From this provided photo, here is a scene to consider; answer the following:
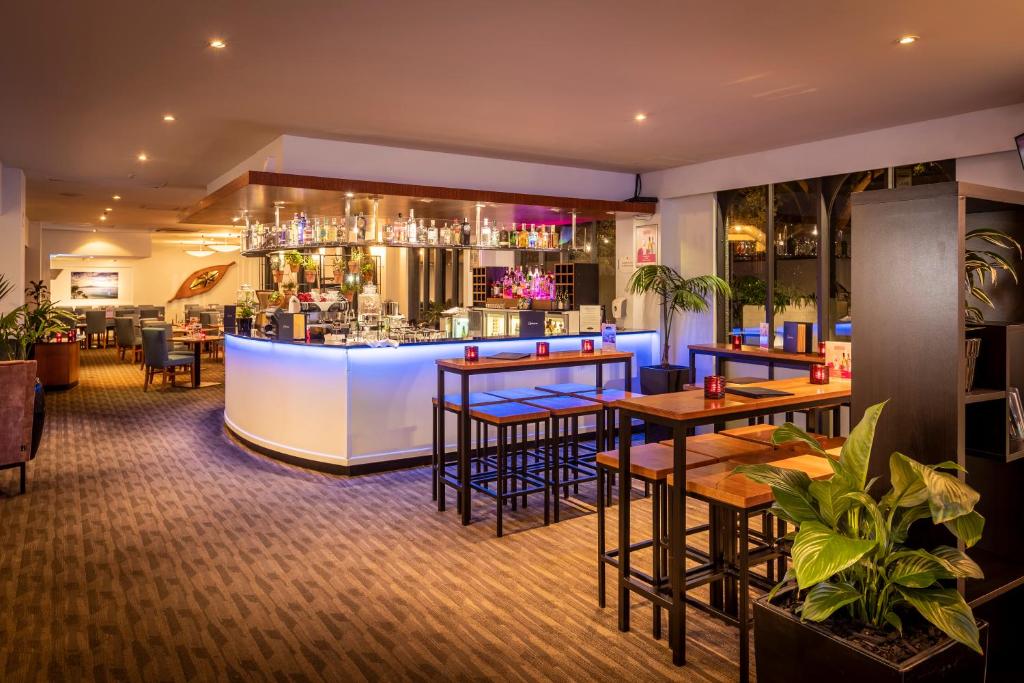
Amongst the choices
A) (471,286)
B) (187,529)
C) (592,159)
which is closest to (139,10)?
(187,529)

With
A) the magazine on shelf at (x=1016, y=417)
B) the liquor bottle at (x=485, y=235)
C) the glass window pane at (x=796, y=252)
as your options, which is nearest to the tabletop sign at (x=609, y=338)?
the liquor bottle at (x=485, y=235)

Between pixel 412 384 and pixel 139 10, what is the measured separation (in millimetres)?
3596

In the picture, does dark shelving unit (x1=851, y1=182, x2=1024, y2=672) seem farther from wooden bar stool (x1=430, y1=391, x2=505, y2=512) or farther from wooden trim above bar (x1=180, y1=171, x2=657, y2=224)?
wooden trim above bar (x1=180, y1=171, x2=657, y2=224)

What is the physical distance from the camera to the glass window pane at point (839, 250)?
6969 mm

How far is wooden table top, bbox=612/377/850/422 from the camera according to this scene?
10.5 ft

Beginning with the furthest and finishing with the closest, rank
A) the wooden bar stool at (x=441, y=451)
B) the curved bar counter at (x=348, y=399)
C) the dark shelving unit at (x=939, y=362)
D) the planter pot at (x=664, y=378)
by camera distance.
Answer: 1. the planter pot at (x=664, y=378)
2. the curved bar counter at (x=348, y=399)
3. the wooden bar stool at (x=441, y=451)
4. the dark shelving unit at (x=939, y=362)

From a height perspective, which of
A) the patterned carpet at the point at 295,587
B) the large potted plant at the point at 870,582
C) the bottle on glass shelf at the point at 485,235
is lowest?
the patterned carpet at the point at 295,587

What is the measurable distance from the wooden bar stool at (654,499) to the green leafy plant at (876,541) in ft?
2.65

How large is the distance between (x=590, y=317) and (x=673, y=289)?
0.95 m

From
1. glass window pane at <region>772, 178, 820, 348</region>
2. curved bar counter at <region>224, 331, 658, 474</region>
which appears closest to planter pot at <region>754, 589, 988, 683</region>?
curved bar counter at <region>224, 331, 658, 474</region>

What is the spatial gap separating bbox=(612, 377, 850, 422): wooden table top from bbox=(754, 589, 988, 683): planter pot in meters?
0.88

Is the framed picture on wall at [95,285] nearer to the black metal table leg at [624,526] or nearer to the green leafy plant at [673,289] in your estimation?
the green leafy plant at [673,289]

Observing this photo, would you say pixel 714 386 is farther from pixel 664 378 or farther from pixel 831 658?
pixel 664 378

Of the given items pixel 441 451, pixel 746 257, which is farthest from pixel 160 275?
pixel 441 451
